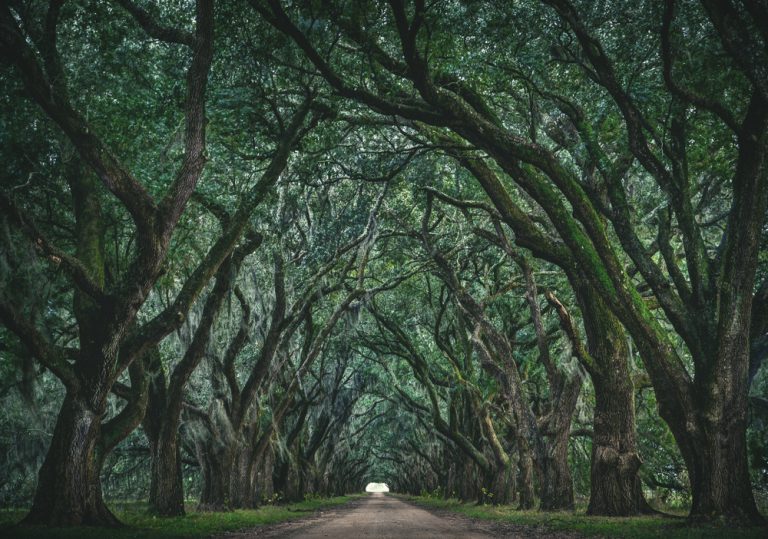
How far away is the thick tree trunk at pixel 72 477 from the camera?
10133 mm

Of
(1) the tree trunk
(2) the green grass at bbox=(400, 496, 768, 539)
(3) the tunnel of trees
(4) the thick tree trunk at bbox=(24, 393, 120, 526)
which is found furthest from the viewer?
(1) the tree trunk

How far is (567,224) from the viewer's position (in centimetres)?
1147

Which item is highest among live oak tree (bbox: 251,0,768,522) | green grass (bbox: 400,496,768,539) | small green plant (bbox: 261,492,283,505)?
live oak tree (bbox: 251,0,768,522)

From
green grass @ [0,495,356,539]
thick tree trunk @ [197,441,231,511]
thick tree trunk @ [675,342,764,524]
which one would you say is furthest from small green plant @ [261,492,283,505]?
thick tree trunk @ [675,342,764,524]

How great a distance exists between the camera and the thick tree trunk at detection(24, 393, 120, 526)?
1013 cm

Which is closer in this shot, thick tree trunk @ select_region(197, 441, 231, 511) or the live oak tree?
the live oak tree

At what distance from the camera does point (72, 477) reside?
34.1ft

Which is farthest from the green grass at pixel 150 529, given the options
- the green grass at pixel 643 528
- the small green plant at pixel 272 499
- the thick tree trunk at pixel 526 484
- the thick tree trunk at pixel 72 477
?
the small green plant at pixel 272 499

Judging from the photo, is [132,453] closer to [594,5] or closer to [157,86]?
[157,86]

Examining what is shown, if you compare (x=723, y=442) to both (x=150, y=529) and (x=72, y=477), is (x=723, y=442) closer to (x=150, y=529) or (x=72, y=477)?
(x=150, y=529)

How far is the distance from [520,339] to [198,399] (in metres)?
13.2

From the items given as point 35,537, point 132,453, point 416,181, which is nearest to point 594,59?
point 416,181

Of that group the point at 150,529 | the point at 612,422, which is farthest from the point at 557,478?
the point at 150,529

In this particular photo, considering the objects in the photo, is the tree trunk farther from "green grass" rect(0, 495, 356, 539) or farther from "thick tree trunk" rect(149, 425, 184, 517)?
"thick tree trunk" rect(149, 425, 184, 517)
